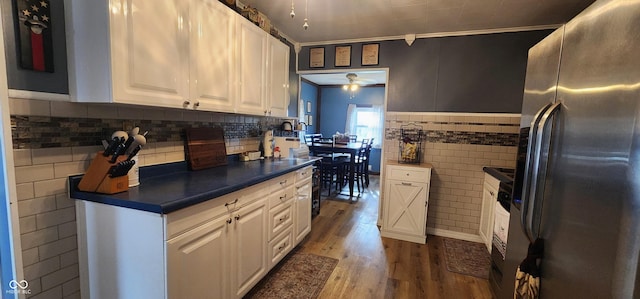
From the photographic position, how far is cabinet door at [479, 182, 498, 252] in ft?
8.47

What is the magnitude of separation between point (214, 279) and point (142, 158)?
0.86 m

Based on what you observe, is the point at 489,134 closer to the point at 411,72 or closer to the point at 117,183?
the point at 411,72

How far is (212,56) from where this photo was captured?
1821 mm

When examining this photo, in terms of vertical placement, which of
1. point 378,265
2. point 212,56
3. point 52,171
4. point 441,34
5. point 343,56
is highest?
point 441,34

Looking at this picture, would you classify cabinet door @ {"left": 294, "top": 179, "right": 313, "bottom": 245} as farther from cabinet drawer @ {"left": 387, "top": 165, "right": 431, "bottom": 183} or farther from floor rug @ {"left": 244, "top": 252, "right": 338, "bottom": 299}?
cabinet drawer @ {"left": 387, "top": 165, "right": 431, "bottom": 183}

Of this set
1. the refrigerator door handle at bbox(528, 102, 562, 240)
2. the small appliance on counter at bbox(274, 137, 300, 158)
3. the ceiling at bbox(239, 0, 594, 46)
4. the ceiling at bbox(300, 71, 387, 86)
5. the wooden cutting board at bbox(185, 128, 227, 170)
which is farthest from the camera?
the ceiling at bbox(300, 71, 387, 86)

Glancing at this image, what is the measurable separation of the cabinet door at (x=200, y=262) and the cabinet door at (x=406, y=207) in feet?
6.40

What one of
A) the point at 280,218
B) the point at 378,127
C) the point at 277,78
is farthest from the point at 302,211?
the point at 378,127

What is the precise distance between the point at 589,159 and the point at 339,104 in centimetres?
648

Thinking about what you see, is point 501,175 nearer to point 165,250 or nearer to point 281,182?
point 281,182

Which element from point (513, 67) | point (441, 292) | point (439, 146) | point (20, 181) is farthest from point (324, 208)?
point (20, 181)

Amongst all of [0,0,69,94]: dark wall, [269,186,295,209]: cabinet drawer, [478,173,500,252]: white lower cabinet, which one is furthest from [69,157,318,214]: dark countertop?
[478,173,500,252]: white lower cabinet

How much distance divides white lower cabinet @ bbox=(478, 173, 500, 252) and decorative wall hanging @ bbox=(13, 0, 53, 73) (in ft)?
10.4

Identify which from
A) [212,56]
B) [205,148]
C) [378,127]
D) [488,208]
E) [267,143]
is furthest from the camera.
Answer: [378,127]
